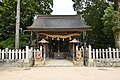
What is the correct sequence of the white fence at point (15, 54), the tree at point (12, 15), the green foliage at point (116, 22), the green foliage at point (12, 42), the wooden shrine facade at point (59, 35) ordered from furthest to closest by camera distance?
the tree at point (12, 15) → the wooden shrine facade at point (59, 35) → the green foliage at point (12, 42) → the green foliage at point (116, 22) → the white fence at point (15, 54)

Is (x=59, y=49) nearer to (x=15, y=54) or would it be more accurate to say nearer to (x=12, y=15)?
(x=12, y=15)

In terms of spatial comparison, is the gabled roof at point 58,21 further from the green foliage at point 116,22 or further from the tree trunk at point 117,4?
the green foliage at point 116,22

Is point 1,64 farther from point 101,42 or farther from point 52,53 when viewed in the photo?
point 101,42

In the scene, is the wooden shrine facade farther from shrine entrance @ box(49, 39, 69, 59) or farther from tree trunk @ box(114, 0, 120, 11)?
tree trunk @ box(114, 0, 120, 11)

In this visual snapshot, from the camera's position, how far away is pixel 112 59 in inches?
586

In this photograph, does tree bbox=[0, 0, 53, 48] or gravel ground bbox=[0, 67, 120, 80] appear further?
tree bbox=[0, 0, 53, 48]

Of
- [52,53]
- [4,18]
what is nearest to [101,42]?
[52,53]

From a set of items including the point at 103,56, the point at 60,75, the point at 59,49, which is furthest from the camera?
the point at 59,49

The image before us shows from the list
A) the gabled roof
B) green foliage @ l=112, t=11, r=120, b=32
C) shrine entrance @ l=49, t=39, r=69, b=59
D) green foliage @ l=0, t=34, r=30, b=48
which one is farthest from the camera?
shrine entrance @ l=49, t=39, r=69, b=59

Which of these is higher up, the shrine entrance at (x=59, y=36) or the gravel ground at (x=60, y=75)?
the shrine entrance at (x=59, y=36)

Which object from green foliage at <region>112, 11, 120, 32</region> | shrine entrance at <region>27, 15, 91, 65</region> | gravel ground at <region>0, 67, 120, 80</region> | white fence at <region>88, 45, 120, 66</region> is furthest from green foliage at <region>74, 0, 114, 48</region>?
gravel ground at <region>0, 67, 120, 80</region>

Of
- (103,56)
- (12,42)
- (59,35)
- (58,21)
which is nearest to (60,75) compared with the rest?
(103,56)

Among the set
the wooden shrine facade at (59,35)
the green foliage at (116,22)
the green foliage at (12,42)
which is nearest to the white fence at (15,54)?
the green foliage at (12,42)

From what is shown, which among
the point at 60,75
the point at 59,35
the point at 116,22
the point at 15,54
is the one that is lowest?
the point at 60,75
